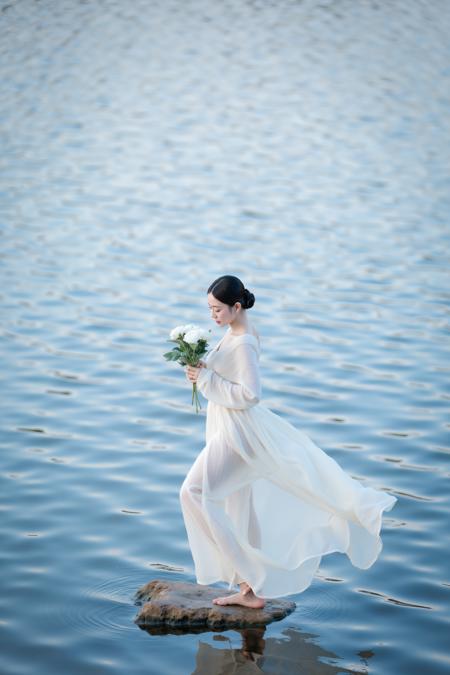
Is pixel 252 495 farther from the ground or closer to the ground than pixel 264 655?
farther from the ground

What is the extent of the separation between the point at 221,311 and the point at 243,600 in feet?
5.71

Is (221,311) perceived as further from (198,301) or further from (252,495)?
(198,301)

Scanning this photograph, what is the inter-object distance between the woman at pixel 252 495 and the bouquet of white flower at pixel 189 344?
0.22 ft

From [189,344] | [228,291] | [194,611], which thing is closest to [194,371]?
[189,344]

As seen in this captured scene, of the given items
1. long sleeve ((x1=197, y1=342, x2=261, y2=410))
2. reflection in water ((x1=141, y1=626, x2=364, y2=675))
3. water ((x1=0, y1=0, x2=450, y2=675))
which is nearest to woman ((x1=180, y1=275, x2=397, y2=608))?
long sleeve ((x1=197, y1=342, x2=261, y2=410))

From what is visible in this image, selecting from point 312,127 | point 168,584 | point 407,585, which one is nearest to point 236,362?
→ point 168,584

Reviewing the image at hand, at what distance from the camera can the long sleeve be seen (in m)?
6.51

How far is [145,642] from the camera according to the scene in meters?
6.57

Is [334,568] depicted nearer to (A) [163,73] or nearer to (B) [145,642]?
(B) [145,642]

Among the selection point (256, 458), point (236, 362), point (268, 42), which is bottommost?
point (268, 42)

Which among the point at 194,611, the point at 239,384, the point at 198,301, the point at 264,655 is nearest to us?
the point at 264,655

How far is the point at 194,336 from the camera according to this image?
6531 mm

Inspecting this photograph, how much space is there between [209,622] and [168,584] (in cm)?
42

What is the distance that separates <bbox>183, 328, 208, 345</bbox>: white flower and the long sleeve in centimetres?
19
